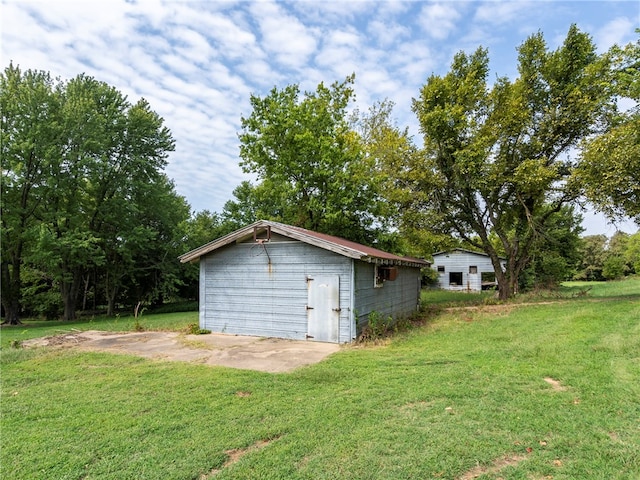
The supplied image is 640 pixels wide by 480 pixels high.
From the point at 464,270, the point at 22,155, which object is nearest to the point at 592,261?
the point at 464,270

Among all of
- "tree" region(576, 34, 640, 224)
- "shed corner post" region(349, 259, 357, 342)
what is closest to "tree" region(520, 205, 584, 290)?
"tree" region(576, 34, 640, 224)

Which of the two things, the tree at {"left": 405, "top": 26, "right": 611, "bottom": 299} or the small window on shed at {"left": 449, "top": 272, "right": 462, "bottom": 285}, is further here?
the small window on shed at {"left": 449, "top": 272, "right": 462, "bottom": 285}

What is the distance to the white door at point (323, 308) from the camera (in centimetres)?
897

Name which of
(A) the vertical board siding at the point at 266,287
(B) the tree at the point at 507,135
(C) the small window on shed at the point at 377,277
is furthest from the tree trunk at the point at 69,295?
(B) the tree at the point at 507,135

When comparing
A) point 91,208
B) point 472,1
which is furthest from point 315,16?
point 91,208

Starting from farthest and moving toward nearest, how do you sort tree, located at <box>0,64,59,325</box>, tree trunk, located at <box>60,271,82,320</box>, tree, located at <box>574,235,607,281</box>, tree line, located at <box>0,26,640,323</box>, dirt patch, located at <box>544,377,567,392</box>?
1. tree, located at <box>574,235,607,281</box>
2. tree trunk, located at <box>60,271,82,320</box>
3. tree, located at <box>0,64,59,325</box>
4. tree line, located at <box>0,26,640,323</box>
5. dirt patch, located at <box>544,377,567,392</box>

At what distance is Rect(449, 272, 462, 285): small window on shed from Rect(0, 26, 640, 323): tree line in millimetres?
12407

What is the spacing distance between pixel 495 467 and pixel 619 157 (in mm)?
13110

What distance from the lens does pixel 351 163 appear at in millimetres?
18438

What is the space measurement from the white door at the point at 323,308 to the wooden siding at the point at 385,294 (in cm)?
52

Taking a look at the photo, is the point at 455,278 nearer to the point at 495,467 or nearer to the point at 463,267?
the point at 463,267

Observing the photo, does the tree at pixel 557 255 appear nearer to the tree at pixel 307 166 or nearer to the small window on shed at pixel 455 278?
the small window on shed at pixel 455 278

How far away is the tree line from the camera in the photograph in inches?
639

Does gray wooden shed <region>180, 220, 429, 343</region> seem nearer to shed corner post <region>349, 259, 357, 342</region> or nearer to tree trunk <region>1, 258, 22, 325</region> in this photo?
shed corner post <region>349, 259, 357, 342</region>
